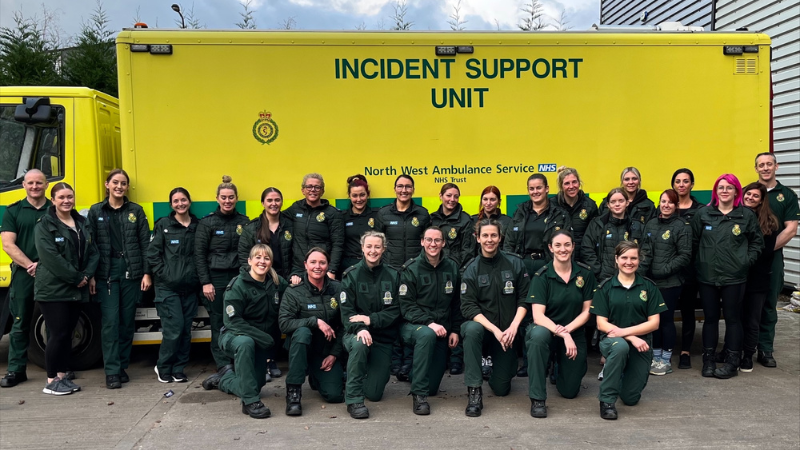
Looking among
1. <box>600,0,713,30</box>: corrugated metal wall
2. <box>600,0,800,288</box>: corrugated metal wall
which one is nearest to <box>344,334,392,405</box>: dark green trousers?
<box>600,0,800,288</box>: corrugated metal wall

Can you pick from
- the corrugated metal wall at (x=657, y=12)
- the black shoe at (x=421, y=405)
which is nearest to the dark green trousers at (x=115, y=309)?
the black shoe at (x=421, y=405)

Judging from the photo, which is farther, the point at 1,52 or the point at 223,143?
the point at 1,52

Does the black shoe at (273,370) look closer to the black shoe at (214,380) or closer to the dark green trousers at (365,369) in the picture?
the black shoe at (214,380)

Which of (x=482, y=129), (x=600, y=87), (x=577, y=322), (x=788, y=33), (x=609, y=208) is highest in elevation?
(x=788, y=33)

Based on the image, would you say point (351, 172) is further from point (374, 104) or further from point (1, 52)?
point (1, 52)

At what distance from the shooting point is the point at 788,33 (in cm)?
884

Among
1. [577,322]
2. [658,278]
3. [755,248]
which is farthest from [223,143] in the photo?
[755,248]

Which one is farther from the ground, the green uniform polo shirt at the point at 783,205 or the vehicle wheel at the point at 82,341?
the green uniform polo shirt at the point at 783,205

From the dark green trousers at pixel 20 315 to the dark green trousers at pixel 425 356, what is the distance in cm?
308

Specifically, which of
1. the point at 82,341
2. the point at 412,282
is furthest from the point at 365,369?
the point at 82,341

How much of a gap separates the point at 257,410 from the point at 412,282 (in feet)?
4.74

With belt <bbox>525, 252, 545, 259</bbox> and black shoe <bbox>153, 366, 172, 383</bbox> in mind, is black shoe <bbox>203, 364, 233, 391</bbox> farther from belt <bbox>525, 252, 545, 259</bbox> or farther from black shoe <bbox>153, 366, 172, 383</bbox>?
belt <bbox>525, 252, 545, 259</bbox>

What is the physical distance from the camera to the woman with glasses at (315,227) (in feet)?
18.4

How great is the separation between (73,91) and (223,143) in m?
1.36
